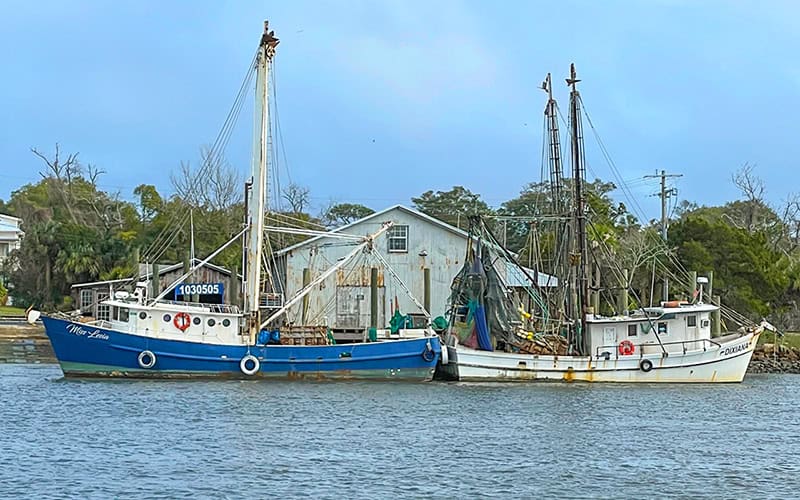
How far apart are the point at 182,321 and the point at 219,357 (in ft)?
5.26

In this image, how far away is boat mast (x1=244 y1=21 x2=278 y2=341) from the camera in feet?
135

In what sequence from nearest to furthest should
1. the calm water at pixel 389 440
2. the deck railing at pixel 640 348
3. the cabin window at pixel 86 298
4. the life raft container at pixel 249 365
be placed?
the calm water at pixel 389 440, the life raft container at pixel 249 365, the deck railing at pixel 640 348, the cabin window at pixel 86 298

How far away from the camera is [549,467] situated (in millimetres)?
26219

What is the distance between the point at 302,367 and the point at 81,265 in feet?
89.3

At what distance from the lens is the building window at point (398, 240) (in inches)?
1996

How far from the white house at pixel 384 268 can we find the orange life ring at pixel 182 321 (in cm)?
986

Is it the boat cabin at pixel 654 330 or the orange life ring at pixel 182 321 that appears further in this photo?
the boat cabin at pixel 654 330

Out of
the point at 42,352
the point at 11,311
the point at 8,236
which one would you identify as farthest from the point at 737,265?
the point at 8,236

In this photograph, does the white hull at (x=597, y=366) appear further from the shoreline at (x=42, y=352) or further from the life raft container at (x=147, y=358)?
the shoreline at (x=42, y=352)

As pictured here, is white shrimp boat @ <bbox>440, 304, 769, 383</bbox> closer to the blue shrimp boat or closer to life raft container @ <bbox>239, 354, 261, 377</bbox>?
the blue shrimp boat

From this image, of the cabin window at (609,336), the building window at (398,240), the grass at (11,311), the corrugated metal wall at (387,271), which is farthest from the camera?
the grass at (11,311)

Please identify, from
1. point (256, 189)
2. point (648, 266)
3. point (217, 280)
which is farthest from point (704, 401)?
point (217, 280)

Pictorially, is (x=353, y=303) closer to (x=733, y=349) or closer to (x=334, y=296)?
(x=334, y=296)

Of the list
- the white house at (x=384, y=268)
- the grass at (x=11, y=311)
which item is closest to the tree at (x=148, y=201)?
the grass at (x=11, y=311)
